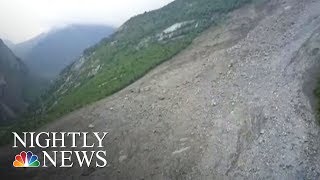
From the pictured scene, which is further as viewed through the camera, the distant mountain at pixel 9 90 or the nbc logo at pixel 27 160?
the distant mountain at pixel 9 90

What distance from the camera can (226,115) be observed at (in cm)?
4222

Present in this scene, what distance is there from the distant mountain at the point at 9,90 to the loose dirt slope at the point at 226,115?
298 feet

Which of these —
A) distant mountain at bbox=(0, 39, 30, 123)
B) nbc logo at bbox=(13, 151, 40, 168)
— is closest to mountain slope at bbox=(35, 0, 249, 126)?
nbc logo at bbox=(13, 151, 40, 168)

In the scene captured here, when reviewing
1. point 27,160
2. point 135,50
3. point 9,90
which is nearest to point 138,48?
point 135,50

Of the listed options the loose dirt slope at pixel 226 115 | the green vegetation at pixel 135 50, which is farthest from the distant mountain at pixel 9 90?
the loose dirt slope at pixel 226 115

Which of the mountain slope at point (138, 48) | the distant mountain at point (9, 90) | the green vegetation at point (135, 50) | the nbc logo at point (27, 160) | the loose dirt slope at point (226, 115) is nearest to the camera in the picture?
the loose dirt slope at point (226, 115)

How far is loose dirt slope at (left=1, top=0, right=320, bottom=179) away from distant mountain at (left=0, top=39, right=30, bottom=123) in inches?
3573

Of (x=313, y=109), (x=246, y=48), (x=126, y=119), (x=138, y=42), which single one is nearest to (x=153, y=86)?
(x=126, y=119)

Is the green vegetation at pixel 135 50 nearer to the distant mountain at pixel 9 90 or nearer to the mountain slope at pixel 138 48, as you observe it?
the mountain slope at pixel 138 48

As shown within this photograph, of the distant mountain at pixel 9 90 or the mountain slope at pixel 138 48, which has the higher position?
the mountain slope at pixel 138 48

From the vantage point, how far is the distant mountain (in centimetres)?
14324

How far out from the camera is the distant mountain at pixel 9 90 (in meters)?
143

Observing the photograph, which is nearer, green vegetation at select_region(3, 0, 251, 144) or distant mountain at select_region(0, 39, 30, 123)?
green vegetation at select_region(3, 0, 251, 144)

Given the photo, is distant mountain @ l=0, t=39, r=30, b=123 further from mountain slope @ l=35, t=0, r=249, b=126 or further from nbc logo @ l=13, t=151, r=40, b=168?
nbc logo @ l=13, t=151, r=40, b=168
